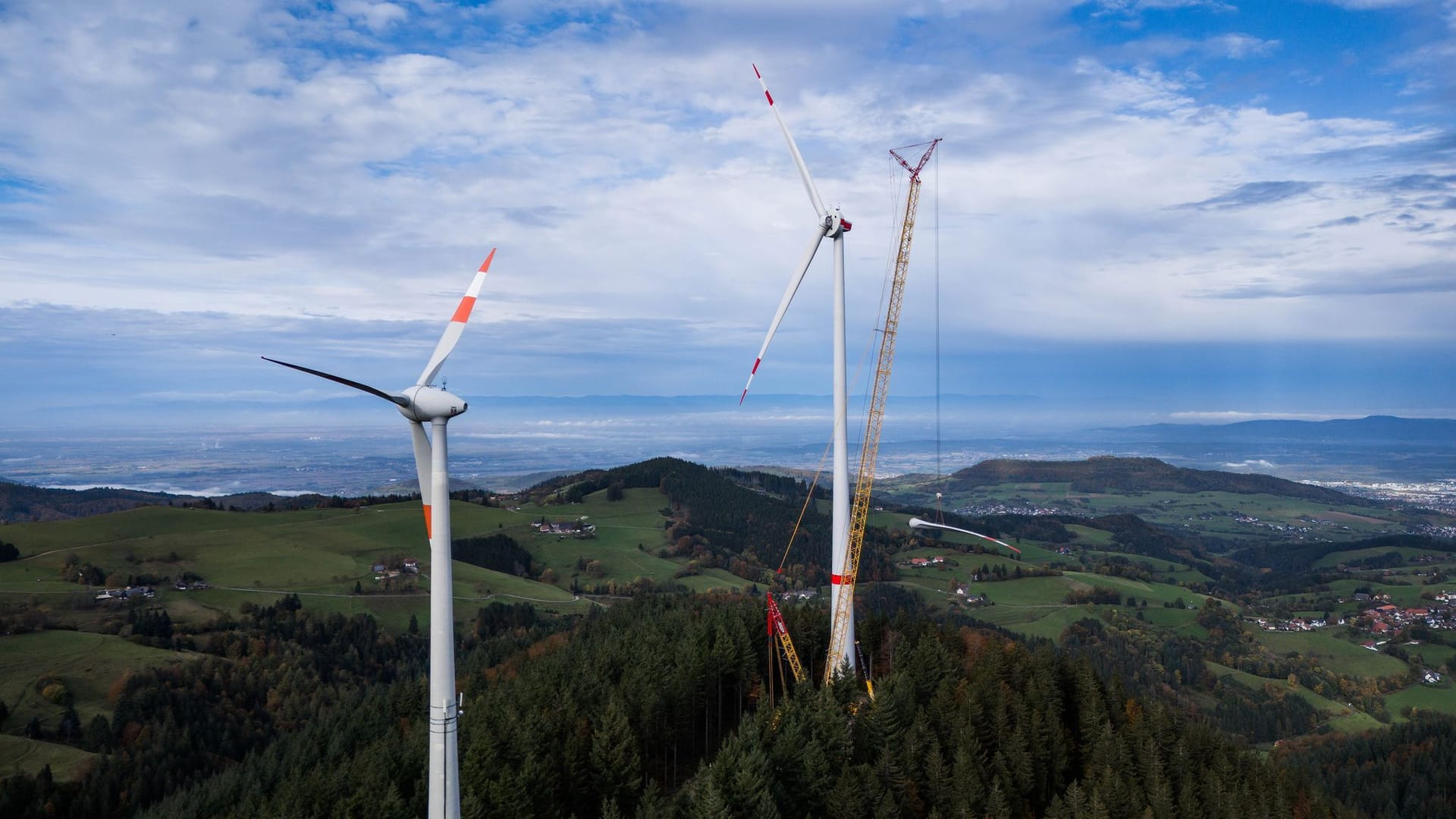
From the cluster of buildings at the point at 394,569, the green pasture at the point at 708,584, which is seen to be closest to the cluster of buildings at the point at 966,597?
the green pasture at the point at 708,584

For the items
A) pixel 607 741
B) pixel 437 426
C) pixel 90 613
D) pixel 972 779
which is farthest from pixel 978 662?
pixel 90 613

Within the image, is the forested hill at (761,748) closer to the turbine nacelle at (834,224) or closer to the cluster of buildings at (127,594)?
the turbine nacelle at (834,224)

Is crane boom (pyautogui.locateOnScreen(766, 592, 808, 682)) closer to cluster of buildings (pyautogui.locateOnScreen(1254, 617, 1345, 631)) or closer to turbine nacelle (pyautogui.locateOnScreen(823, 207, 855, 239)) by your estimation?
turbine nacelle (pyautogui.locateOnScreen(823, 207, 855, 239))

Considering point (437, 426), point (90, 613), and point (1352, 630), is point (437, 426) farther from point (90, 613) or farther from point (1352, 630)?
point (1352, 630)

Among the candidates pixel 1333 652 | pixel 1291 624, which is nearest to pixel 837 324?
pixel 1333 652

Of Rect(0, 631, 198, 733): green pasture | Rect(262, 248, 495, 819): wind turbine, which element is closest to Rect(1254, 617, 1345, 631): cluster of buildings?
Rect(262, 248, 495, 819): wind turbine
